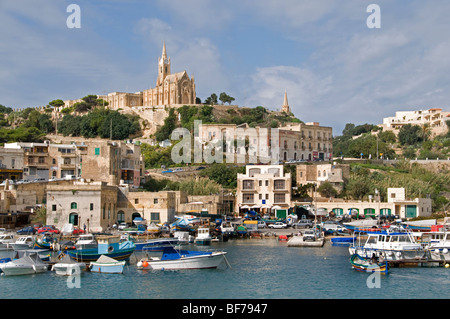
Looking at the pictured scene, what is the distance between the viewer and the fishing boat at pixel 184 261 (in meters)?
33.0

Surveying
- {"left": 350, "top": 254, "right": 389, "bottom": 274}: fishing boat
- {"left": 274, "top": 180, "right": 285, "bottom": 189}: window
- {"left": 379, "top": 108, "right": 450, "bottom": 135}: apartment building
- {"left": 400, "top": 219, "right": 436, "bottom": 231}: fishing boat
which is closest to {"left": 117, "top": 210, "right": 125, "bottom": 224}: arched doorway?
{"left": 274, "top": 180, "right": 285, "bottom": 189}: window

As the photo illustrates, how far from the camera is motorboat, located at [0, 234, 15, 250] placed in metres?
42.5

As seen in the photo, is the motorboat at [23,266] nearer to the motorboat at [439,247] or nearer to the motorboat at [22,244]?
the motorboat at [22,244]

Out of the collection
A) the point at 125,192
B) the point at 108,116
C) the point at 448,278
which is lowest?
the point at 448,278

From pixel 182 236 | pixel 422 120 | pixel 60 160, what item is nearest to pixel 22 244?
pixel 182 236

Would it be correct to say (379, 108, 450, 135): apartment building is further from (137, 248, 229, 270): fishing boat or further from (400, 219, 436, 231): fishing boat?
(137, 248, 229, 270): fishing boat

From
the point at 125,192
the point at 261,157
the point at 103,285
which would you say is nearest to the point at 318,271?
the point at 103,285

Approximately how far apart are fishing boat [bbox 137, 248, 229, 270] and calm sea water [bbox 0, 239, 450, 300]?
0.44m

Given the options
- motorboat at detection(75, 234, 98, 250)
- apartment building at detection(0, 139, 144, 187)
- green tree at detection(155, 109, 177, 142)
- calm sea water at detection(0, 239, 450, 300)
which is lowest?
calm sea water at detection(0, 239, 450, 300)

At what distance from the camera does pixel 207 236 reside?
45.9 meters

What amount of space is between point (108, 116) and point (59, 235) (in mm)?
67763

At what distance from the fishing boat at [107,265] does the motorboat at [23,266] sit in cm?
295

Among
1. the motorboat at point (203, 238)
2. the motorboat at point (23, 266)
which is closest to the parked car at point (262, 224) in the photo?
the motorboat at point (203, 238)
